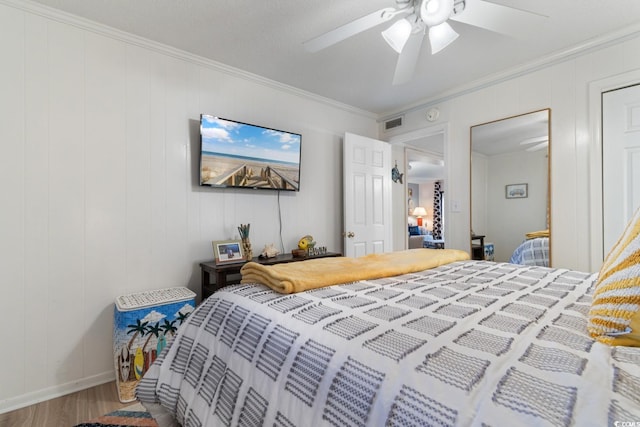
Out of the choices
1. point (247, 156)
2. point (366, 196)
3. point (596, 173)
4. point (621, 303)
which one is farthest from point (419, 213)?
point (621, 303)

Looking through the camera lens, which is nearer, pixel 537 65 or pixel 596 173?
pixel 596 173

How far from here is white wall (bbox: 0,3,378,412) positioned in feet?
6.17

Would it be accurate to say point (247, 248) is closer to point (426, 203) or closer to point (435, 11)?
point (435, 11)

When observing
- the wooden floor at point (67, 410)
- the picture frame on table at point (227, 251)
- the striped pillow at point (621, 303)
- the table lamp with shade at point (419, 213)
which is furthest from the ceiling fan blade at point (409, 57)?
the table lamp with shade at point (419, 213)

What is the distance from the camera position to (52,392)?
6.40ft

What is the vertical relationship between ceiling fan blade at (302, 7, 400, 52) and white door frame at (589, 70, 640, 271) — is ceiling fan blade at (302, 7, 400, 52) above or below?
above

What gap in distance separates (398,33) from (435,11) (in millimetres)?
275

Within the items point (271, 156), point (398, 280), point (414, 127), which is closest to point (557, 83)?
point (414, 127)

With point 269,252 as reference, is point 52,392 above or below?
below

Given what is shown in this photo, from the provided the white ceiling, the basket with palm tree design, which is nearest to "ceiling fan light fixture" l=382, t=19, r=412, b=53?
the white ceiling

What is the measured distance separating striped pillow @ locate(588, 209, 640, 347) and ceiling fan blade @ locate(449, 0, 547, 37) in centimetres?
120

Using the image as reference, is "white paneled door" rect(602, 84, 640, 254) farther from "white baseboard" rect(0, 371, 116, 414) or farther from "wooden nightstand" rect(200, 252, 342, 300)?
"white baseboard" rect(0, 371, 116, 414)

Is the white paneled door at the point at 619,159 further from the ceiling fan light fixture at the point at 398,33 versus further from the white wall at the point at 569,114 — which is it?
the ceiling fan light fixture at the point at 398,33

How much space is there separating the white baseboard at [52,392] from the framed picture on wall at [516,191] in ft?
12.1
